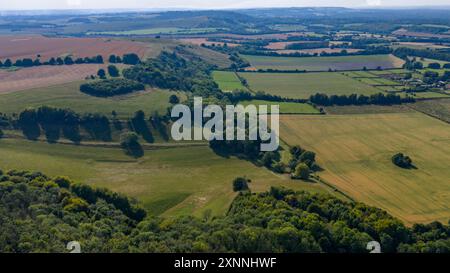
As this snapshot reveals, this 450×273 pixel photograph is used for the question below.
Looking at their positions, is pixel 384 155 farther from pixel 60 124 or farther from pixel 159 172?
pixel 60 124

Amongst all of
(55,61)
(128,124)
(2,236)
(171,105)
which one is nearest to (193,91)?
(171,105)

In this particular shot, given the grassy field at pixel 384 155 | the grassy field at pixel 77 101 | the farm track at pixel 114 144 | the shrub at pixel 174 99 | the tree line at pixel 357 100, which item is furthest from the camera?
the tree line at pixel 357 100

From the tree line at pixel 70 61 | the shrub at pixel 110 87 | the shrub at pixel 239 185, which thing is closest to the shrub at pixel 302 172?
the shrub at pixel 239 185

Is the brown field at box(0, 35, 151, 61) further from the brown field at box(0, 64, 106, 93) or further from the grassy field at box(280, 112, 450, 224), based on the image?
the grassy field at box(280, 112, 450, 224)

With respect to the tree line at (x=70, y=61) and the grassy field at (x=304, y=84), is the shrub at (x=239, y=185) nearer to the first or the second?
the grassy field at (x=304, y=84)

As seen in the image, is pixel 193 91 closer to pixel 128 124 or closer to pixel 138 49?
pixel 128 124

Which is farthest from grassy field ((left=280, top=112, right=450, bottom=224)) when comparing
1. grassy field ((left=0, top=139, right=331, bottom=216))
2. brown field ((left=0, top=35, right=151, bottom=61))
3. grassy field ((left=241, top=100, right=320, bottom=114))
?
brown field ((left=0, top=35, right=151, bottom=61))
